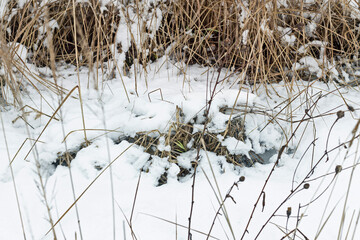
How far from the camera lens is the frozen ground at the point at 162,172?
1.22m

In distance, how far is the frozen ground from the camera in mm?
1219

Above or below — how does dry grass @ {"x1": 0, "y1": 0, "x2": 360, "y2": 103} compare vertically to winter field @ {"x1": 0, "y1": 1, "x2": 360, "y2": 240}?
above

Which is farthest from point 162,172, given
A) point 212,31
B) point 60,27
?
point 60,27

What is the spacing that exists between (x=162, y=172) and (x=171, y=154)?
129 millimetres

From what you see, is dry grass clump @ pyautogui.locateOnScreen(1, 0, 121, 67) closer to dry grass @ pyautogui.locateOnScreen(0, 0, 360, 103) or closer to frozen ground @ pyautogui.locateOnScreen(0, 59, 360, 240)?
dry grass @ pyautogui.locateOnScreen(0, 0, 360, 103)

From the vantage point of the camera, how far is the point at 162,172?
148 centimetres

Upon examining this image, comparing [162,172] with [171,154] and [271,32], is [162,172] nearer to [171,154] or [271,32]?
[171,154]

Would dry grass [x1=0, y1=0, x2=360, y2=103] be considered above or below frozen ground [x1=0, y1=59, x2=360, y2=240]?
above

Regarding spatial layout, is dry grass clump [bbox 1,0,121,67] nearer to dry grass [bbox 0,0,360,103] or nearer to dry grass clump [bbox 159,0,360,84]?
dry grass [bbox 0,0,360,103]

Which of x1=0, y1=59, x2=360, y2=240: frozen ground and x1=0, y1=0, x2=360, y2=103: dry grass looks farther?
x1=0, y1=0, x2=360, y2=103: dry grass

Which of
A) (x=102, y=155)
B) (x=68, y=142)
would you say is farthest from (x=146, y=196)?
(x=68, y=142)

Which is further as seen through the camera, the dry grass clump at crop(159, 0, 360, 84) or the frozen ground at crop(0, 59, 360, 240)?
the dry grass clump at crop(159, 0, 360, 84)

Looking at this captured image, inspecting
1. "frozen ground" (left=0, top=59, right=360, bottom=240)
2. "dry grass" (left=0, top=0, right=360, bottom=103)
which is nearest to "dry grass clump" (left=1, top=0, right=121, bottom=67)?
"dry grass" (left=0, top=0, right=360, bottom=103)

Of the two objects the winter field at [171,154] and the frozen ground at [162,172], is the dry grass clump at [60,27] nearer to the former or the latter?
the winter field at [171,154]
